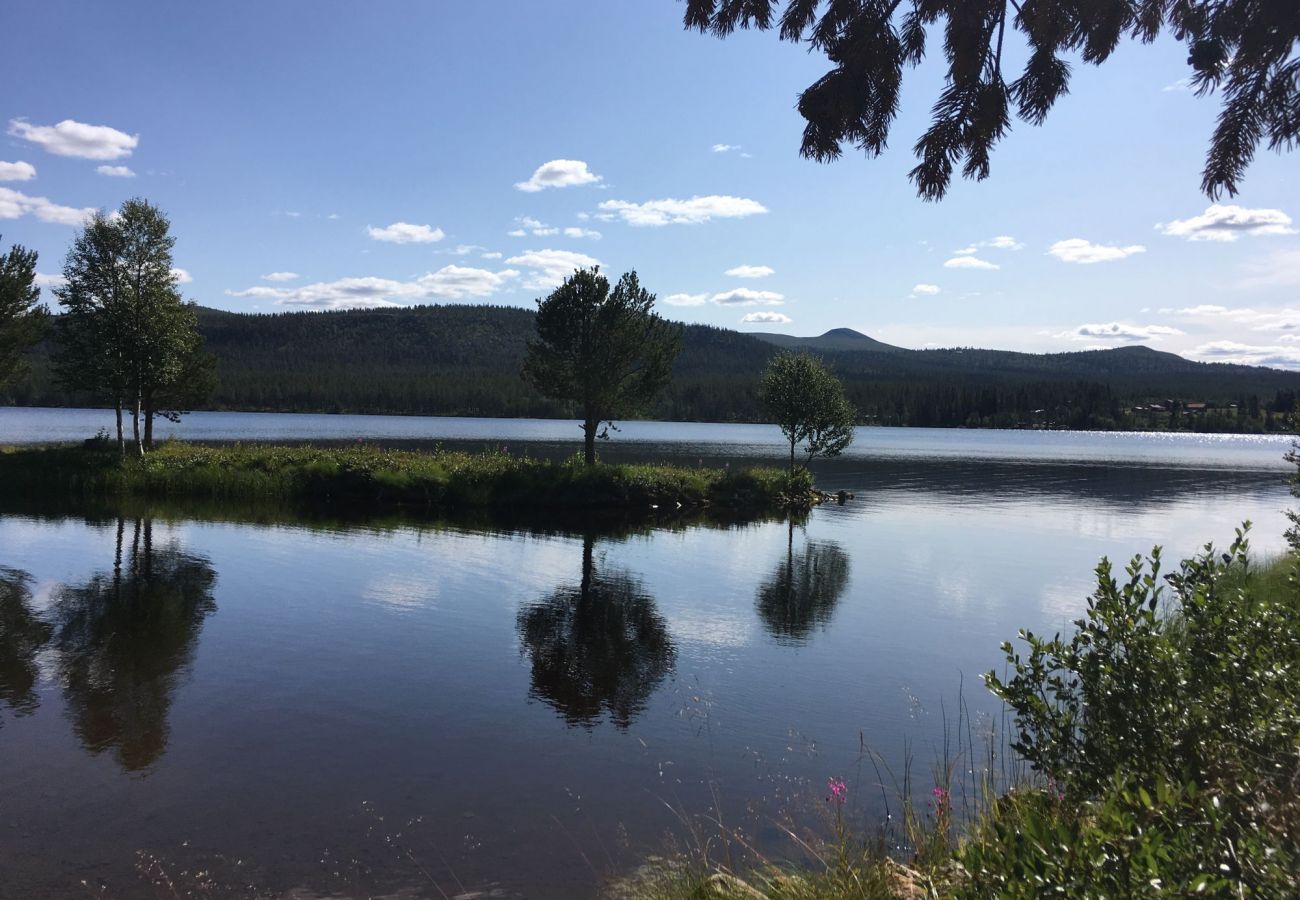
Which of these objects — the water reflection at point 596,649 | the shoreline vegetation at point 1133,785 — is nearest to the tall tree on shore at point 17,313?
the water reflection at point 596,649

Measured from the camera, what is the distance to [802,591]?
2217 centimetres

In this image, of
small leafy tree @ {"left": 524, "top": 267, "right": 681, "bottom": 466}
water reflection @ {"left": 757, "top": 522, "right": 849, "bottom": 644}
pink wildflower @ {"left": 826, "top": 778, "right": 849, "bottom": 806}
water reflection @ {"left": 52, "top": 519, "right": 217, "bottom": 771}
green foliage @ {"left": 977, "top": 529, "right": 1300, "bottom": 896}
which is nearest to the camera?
green foliage @ {"left": 977, "top": 529, "right": 1300, "bottom": 896}

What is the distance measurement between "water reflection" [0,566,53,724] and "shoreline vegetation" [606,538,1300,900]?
9.21 meters

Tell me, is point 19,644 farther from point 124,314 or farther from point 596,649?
point 124,314

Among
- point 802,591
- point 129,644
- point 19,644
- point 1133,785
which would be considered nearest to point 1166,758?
point 1133,785

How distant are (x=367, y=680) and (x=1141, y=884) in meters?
11.7

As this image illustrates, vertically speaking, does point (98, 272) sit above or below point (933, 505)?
above

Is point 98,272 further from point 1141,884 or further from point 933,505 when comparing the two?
point 1141,884

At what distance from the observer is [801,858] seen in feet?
26.5

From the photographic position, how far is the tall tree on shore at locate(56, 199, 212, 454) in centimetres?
3766

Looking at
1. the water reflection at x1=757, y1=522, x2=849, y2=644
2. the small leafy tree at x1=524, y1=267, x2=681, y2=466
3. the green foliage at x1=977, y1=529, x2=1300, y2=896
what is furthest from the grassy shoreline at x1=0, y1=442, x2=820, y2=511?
the green foliage at x1=977, y1=529, x2=1300, y2=896

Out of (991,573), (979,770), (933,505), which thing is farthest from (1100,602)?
(933,505)

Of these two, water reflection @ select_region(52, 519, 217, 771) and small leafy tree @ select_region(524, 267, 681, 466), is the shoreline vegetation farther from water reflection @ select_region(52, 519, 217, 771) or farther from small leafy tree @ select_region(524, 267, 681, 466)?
small leafy tree @ select_region(524, 267, 681, 466)

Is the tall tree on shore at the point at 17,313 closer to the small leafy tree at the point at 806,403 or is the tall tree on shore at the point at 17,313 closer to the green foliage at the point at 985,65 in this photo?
the small leafy tree at the point at 806,403
